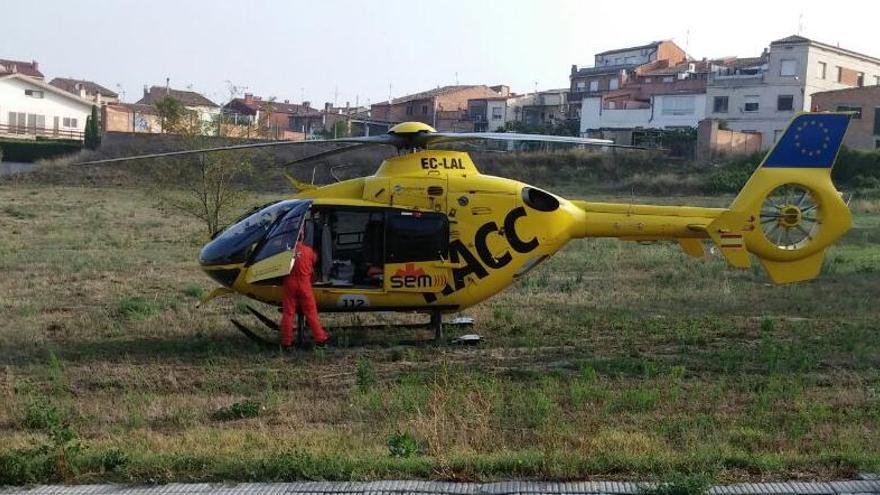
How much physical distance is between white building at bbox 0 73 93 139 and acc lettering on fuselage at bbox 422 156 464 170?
221ft

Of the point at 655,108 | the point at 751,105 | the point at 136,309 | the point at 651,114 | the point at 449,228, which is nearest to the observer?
the point at 449,228

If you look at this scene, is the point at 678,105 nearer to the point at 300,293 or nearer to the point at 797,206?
the point at 797,206

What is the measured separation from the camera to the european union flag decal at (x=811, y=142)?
39.9 feet

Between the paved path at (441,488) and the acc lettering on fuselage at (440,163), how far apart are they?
264 inches

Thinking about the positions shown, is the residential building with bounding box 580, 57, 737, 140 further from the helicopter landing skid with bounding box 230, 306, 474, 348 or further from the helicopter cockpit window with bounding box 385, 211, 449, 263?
the helicopter cockpit window with bounding box 385, 211, 449, 263

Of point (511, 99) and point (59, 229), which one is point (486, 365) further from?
point (511, 99)

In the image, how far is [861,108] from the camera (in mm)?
52188

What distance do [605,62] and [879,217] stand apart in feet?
215

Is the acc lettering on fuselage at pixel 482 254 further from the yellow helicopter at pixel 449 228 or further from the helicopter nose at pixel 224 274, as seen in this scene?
the helicopter nose at pixel 224 274

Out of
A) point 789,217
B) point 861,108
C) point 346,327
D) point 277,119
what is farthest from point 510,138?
point 277,119

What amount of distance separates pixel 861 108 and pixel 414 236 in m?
48.9

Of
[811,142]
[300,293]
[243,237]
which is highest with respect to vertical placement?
[811,142]

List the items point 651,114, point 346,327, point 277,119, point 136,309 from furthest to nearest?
point 277,119 → point 651,114 → point 136,309 → point 346,327

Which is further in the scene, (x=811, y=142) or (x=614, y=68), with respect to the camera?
(x=614, y=68)
